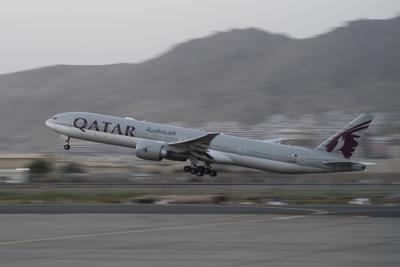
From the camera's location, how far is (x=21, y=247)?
55.7ft

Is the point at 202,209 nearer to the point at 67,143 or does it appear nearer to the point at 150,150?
the point at 150,150

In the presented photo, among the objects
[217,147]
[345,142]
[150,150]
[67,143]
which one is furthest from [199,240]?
[67,143]

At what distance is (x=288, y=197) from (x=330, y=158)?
12491mm

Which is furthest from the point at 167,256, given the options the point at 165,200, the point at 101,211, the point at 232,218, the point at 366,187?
the point at 366,187

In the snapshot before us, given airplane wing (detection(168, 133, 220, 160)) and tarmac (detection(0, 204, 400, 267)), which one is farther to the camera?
airplane wing (detection(168, 133, 220, 160))

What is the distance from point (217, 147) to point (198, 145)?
1752 millimetres

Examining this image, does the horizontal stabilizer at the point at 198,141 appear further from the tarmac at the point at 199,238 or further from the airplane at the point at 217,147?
the tarmac at the point at 199,238

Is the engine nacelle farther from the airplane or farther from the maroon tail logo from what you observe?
the maroon tail logo

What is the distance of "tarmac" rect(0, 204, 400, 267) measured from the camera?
1496 cm

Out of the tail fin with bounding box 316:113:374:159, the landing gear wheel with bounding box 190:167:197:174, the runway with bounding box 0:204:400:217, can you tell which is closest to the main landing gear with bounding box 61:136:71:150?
the landing gear wheel with bounding box 190:167:197:174

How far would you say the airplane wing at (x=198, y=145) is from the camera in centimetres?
4672

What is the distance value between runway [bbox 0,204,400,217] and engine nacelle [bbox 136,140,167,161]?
15661mm

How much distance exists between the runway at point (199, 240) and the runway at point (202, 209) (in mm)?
1451

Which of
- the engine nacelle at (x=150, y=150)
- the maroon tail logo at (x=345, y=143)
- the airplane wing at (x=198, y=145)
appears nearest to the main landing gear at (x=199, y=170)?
the airplane wing at (x=198, y=145)
